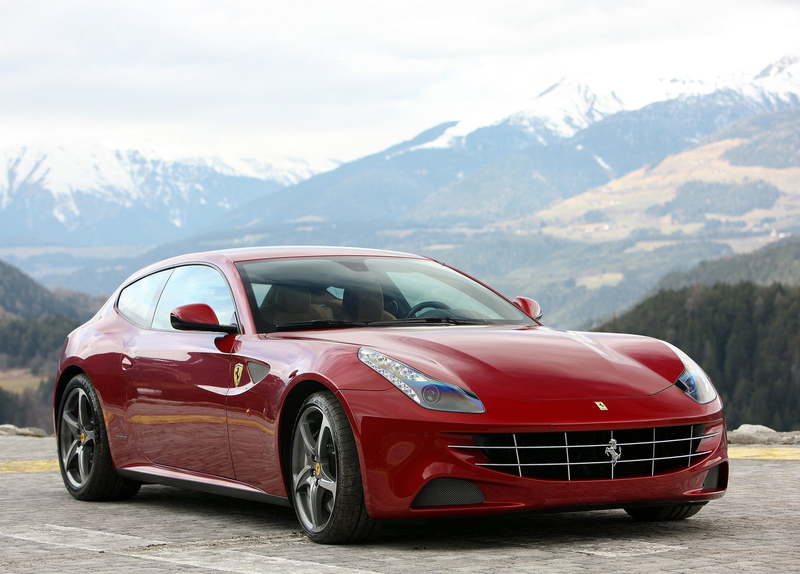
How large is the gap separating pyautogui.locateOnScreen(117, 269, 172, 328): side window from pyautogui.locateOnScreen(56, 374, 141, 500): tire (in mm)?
495

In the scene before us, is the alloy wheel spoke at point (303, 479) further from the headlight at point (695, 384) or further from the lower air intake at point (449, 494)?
the headlight at point (695, 384)

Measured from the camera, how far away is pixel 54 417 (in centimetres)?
736

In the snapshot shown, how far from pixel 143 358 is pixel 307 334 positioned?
1.33 meters

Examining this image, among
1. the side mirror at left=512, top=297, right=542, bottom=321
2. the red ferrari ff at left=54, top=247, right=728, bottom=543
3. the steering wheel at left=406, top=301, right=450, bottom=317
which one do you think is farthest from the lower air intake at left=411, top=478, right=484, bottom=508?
the side mirror at left=512, top=297, right=542, bottom=321

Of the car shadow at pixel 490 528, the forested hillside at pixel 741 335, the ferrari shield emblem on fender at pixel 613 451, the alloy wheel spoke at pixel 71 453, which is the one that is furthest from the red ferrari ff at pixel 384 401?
the forested hillside at pixel 741 335

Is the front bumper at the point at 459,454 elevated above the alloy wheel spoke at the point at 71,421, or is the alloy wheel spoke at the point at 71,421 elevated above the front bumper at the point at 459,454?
the front bumper at the point at 459,454

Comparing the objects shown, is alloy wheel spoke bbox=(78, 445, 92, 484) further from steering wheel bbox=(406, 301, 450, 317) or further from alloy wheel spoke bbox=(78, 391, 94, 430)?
steering wheel bbox=(406, 301, 450, 317)

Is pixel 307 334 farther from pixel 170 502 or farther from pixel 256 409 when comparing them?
pixel 170 502

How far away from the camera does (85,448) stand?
7078 mm

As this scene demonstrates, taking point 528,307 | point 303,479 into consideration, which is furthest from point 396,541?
point 528,307

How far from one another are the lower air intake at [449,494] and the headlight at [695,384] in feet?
3.78

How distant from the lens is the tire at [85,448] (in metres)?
6.87

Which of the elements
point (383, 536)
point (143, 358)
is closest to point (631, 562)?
point (383, 536)

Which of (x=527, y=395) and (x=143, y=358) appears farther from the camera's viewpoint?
(x=143, y=358)
